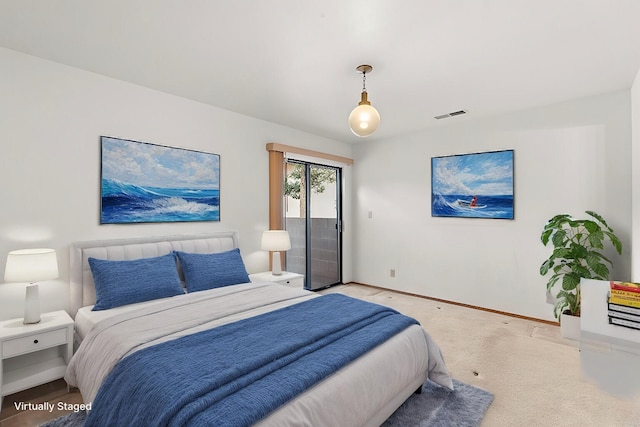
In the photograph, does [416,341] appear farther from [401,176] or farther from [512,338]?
[401,176]

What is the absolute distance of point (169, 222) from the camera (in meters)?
3.30

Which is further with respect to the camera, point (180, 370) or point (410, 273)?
point (410, 273)

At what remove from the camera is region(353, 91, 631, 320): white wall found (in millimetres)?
3287

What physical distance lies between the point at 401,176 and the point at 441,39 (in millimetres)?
2810

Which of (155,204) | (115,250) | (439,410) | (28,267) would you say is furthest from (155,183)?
(439,410)

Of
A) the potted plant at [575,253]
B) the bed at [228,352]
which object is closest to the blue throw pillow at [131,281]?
the bed at [228,352]

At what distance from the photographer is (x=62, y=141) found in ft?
8.63

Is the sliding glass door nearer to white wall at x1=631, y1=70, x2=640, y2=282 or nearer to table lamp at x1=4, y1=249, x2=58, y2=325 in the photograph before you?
table lamp at x1=4, y1=249, x2=58, y2=325

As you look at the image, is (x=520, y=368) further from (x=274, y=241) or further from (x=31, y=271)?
(x=31, y=271)

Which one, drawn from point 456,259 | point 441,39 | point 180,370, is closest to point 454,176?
point 456,259

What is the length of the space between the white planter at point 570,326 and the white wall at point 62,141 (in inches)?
153

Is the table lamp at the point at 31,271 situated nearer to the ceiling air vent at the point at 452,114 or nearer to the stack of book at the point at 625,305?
the stack of book at the point at 625,305

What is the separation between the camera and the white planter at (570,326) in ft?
10.3

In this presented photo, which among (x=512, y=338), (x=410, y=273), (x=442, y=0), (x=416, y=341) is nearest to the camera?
(x=442, y=0)
